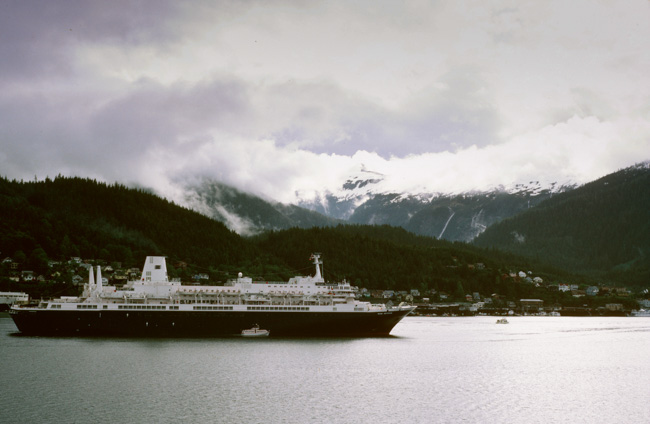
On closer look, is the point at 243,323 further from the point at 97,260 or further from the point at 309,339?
the point at 97,260

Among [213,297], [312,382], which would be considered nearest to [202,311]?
[213,297]

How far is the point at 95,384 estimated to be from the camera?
5406 cm

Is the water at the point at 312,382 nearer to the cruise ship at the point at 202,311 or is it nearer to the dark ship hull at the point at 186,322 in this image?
the dark ship hull at the point at 186,322

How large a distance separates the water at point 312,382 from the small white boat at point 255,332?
3947 millimetres

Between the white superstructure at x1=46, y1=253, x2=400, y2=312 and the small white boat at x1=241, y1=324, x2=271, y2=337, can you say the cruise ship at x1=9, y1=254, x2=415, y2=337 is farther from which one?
the small white boat at x1=241, y1=324, x2=271, y2=337

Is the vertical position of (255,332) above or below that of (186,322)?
below

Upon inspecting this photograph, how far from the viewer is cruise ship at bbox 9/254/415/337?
93.6 m

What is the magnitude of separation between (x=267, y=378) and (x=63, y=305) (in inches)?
1885

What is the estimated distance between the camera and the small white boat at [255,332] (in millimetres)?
95231

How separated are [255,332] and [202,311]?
827 cm

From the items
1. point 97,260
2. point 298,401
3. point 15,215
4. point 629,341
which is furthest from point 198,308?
point 15,215

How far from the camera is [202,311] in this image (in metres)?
94.9

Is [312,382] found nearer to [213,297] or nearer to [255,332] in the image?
[255,332]

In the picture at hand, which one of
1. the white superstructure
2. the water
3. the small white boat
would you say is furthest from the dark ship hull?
the water
